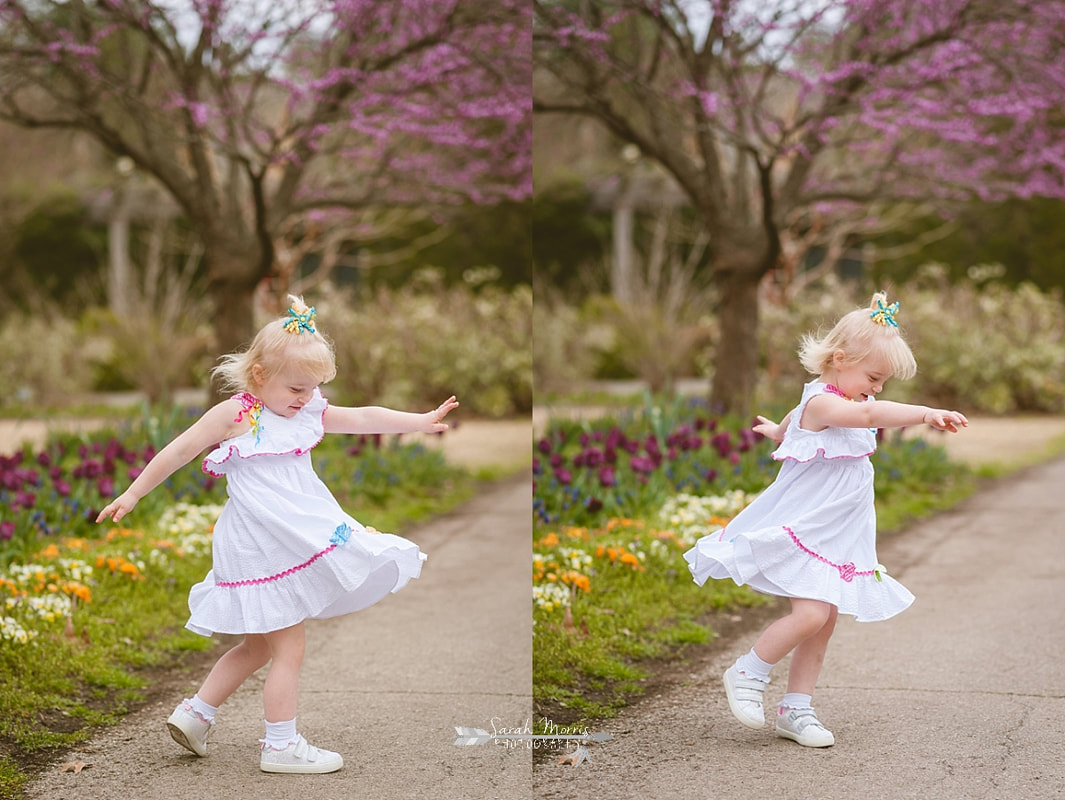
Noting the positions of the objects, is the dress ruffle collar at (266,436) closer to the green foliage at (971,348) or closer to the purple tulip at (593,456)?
Result: the purple tulip at (593,456)

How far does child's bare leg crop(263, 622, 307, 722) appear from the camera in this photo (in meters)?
2.67

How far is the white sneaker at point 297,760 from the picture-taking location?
8.82 ft

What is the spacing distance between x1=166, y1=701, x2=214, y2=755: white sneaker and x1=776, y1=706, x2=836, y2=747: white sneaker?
55.2 inches

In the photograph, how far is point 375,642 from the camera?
158 inches

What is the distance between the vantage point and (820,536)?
2.79 m

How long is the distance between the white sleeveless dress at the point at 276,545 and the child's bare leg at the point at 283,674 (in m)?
0.05

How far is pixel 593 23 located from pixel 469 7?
0.85m

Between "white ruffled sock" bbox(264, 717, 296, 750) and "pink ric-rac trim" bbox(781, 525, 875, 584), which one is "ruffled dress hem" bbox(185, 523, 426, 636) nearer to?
"white ruffled sock" bbox(264, 717, 296, 750)

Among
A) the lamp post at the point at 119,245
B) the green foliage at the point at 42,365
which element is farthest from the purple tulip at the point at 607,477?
the lamp post at the point at 119,245

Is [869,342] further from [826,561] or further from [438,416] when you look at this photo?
[438,416]

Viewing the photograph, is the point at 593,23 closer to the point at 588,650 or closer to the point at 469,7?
the point at 469,7

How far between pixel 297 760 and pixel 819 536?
134 cm

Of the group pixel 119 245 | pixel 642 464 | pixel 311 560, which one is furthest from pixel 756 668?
pixel 119 245

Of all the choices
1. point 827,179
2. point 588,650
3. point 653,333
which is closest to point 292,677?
point 588,650
